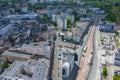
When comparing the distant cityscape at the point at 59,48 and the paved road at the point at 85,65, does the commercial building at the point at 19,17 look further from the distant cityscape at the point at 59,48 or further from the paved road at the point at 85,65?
the paved road at the point at 85,65

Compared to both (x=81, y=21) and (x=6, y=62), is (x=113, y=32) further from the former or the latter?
(x=6, y=62)

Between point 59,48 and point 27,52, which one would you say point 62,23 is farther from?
point 27,52

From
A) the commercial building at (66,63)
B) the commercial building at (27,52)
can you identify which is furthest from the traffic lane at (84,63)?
the commercial building at (27,52)

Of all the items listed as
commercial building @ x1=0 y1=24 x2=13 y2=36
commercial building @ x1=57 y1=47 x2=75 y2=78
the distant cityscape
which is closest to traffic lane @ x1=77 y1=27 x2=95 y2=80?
the distant cityscape

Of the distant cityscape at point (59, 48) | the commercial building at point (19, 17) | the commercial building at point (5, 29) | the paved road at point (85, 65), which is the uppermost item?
the commercial building at point (19, 17)

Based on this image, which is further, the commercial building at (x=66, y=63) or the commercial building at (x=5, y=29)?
the commercial building at (x=5, y=29)

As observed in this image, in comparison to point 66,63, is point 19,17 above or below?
above

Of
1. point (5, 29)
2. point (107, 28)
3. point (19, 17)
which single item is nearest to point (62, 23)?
point (107, 28)

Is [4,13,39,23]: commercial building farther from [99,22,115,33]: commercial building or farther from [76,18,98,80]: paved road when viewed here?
[76,18,98,80]: paved road

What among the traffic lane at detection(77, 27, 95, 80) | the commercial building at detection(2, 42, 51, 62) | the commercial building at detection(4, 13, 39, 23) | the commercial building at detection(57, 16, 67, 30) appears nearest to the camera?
the traffic lane at detection(77, 27, 95, 80)
